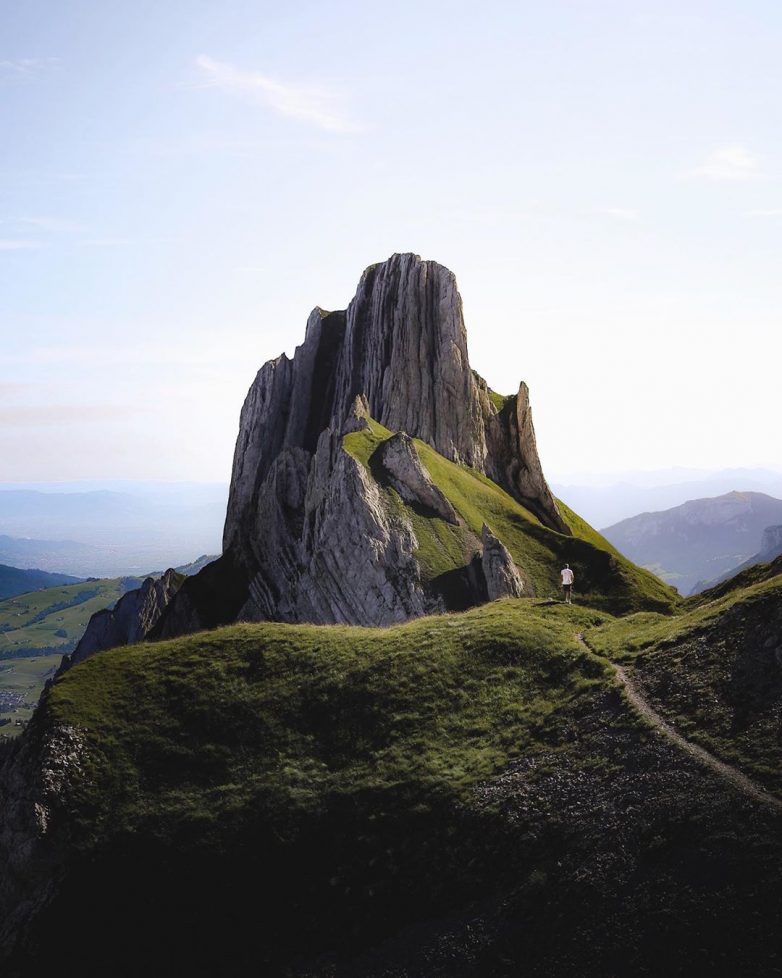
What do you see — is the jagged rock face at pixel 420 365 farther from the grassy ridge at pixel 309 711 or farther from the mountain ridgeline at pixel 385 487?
the grassy ridge at pixel 309 711

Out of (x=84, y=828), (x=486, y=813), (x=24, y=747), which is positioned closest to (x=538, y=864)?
(x=486, y=813)

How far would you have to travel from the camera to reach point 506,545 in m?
98.3

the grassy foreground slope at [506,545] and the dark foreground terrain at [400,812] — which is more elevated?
the grassy foreground slope at [506,545]

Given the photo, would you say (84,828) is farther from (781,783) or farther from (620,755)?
(781,783)

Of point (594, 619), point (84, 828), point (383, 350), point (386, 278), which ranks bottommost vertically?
point (84, 828)

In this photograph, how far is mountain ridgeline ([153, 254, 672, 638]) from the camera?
92062 millimetres

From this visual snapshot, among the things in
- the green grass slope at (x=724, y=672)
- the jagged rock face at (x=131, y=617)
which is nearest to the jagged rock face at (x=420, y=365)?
the jagged rock face at (x=131, y=617)

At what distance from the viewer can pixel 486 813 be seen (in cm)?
3306

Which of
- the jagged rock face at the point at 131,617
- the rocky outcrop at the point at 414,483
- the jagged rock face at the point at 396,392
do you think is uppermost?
the jagged rock face at the point at 396,392

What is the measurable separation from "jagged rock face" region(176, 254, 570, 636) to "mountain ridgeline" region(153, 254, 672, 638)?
24 cm

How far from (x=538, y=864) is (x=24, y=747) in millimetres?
28321

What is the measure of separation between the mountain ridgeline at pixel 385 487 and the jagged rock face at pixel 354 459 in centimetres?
24

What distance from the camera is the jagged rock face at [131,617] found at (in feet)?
493

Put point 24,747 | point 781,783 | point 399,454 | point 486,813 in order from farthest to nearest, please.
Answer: point 399,454 < point 24,747 < point 486,813 < point 781,783
